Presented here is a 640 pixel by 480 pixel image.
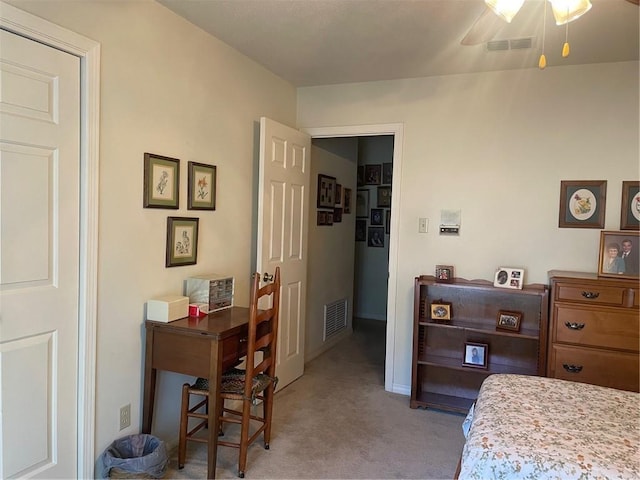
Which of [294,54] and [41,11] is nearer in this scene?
[41,11]

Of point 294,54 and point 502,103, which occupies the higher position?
point 294,54

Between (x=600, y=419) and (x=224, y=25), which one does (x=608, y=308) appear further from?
(x=224, y=25)

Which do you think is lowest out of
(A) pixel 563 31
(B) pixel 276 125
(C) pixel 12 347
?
(C) pixel 12 347

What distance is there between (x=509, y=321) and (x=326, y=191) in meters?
2.24

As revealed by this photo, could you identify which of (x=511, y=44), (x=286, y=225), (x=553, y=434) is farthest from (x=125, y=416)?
(x=511, y=44)

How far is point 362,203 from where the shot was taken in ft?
20.4

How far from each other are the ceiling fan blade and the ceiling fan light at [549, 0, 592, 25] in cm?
21

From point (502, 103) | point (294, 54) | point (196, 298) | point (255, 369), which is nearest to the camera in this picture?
point (255, 369)

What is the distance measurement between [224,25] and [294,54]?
589 millimetres

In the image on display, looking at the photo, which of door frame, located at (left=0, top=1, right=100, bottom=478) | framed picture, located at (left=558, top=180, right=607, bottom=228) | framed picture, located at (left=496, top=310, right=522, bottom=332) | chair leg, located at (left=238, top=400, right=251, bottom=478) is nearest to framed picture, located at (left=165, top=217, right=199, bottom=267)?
door frame, located at (left=0, top=1, right=100, bottom=478)

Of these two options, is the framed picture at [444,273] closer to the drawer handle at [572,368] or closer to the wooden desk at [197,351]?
the drawer handle at [572,368]

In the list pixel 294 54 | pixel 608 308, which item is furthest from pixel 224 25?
pixel 608 308

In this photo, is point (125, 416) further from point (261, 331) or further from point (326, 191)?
point (326, 191)

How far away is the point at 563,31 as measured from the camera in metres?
2.56
